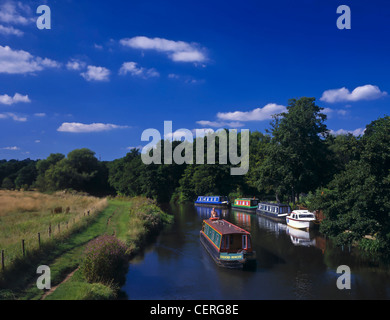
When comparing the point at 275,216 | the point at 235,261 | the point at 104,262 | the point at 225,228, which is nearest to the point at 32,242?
the point at 104,262

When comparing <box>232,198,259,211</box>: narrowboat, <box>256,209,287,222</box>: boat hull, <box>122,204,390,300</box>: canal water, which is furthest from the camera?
<box>232,198,259,211</box>: narrowboat

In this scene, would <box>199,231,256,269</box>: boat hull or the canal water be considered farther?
<box>199,231,256,269</box>: boat hull

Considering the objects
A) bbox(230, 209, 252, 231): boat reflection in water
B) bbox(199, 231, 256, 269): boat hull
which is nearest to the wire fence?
bbox(199, 231, 256, 269): boat hull

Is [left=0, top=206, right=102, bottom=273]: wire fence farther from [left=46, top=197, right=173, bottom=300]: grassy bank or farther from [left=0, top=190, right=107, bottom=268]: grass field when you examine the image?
[left=46, top=197, right=173, bottom=300]: grassy bank

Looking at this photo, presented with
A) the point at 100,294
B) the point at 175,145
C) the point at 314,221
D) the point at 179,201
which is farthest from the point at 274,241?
the point at 175,145

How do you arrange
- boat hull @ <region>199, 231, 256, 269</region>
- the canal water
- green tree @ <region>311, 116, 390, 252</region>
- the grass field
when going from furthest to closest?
boat hull @ <region>199, 231, 256, 269</region>
green tree @ <region>311, 116, 390, 252</region>
the grass field
the canal water

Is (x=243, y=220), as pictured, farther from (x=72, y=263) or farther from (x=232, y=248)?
(x=72, y=263)

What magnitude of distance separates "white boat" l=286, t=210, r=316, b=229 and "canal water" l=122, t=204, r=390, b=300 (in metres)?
3.99

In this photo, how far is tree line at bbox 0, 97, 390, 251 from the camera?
21.4 m

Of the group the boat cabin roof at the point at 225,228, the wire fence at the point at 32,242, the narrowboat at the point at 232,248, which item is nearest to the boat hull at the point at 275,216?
the boat cabin roof at the point at 225,228

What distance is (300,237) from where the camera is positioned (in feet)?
107

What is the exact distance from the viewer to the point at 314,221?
127ft

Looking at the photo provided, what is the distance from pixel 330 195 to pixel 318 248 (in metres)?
5.68
